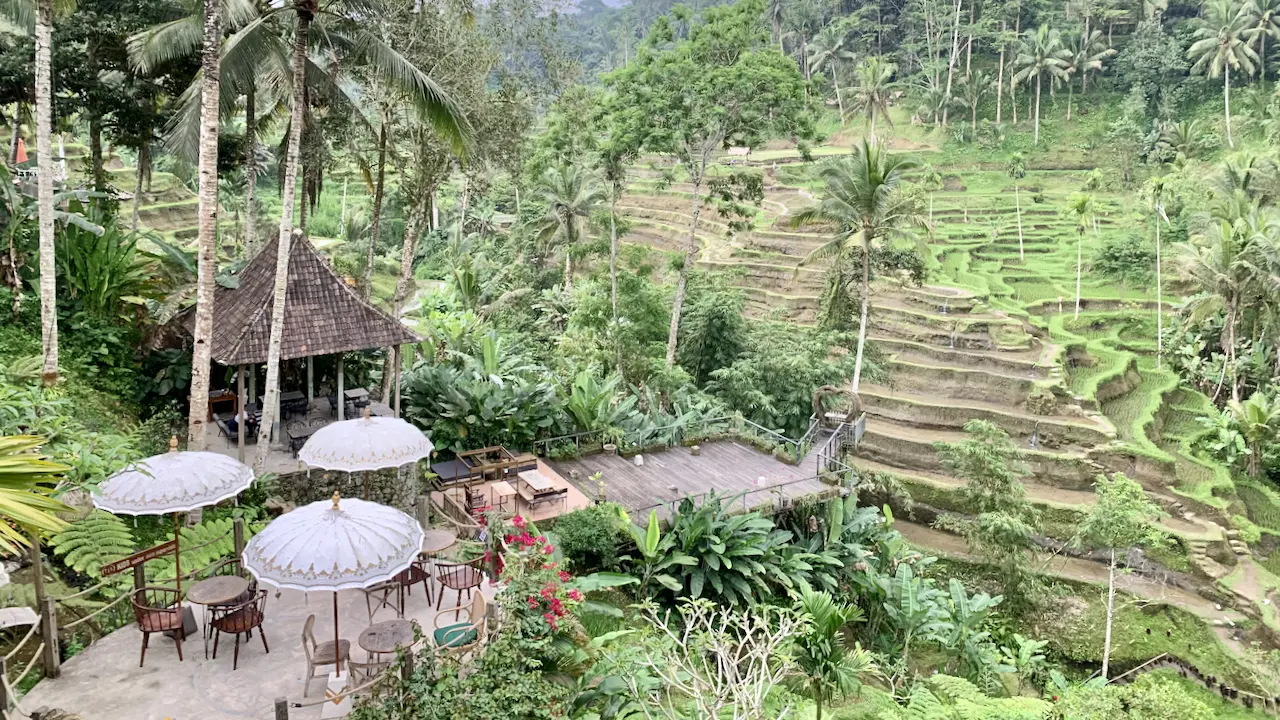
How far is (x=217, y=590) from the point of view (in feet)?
25.3

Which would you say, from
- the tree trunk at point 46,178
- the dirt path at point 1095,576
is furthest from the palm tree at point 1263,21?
the tree trunk at point 46,178

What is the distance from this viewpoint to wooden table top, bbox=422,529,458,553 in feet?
28.7

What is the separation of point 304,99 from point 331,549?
7.27m

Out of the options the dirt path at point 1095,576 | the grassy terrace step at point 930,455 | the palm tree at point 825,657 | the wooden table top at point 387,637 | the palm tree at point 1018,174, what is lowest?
the dirt path at point 1095,576

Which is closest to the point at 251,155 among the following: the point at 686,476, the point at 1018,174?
the point at 686,476

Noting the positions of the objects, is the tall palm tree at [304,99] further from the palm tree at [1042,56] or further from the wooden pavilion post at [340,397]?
the palm tree at [1042,56]

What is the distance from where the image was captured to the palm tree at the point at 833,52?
60.6 m

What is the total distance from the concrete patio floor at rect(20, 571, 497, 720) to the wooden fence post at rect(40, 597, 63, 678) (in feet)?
0.33

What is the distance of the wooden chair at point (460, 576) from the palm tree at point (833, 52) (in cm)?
5640

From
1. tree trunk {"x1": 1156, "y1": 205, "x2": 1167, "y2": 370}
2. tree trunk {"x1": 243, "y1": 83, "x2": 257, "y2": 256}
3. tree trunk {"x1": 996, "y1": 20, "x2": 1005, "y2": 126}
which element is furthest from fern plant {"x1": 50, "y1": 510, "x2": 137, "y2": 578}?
tree trunk {"x1": 996, "y1": 20, "x2": 1005, "y2": 126}

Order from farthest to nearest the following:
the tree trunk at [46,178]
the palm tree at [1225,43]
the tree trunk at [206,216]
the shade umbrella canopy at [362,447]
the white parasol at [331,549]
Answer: the palm tree at [1225,43]
the tree trunk at [46,178]
the tree trunk at [206,216]
the shade umbrella canopy at [362,447]
the white parasol at [331,549]

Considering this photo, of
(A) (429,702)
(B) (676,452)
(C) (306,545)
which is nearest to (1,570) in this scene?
(C) (306,545)

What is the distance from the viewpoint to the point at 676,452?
606 inches

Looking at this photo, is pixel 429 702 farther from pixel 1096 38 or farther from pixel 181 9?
pixel 1096 38
